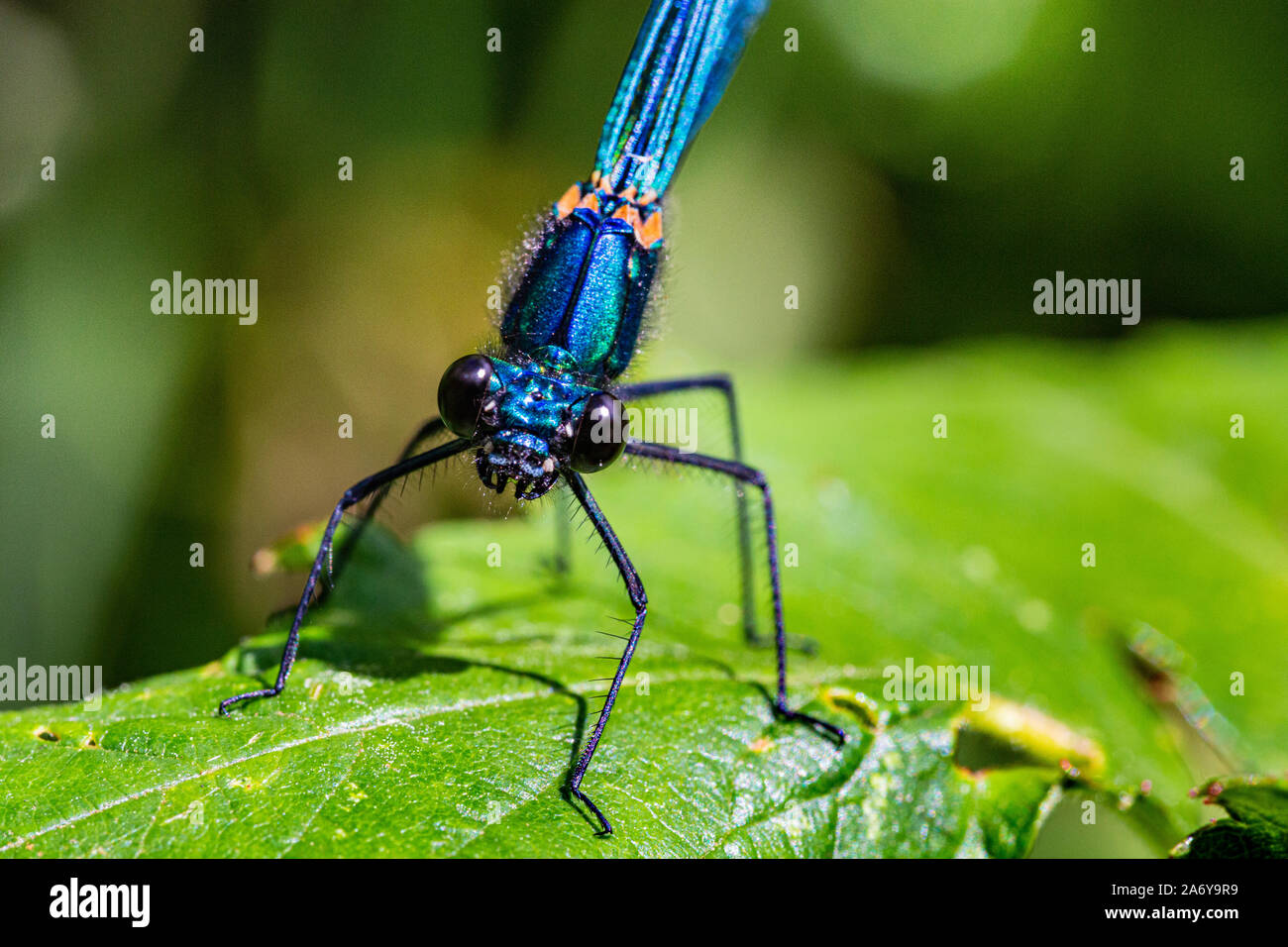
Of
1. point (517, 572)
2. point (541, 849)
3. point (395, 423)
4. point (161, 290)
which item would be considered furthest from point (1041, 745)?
point (161, 290)

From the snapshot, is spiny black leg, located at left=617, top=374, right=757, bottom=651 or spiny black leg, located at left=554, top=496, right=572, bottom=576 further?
spiny black leg, located at left=554, top=496, right=572, bottom=576

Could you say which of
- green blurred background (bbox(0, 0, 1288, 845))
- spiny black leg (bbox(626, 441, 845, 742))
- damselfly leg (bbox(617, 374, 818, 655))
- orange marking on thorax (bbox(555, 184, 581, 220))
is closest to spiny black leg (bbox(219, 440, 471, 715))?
spiny black leg (bbox(626, 441, 845, 742))

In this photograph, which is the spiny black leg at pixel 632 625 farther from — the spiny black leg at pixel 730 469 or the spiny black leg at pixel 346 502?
the spiny black leg at pixel 346 502

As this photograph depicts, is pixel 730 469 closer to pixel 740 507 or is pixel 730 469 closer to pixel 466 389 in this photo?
pixel 740 507

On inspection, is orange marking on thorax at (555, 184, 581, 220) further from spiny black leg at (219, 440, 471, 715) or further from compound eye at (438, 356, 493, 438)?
spiny black leg at (219, 440, 471, 715)
